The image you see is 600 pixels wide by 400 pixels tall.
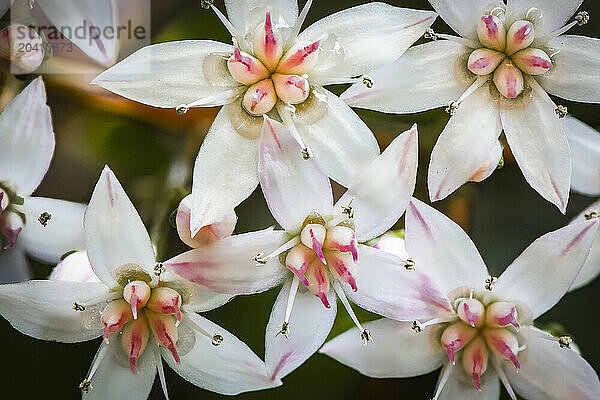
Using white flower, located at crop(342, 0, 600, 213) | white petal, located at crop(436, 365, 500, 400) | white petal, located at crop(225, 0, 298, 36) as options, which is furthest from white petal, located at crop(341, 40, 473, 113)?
white petal, located at crop(436, 365, 500, 400)

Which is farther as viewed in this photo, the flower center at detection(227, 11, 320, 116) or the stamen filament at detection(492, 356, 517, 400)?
the stamen filament at detection(492, 356, 517, 400)

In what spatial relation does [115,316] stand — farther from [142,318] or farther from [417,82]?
[417,82]

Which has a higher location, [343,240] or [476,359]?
[343,240]

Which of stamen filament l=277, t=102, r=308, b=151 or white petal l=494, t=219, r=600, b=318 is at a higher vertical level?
stamen filament l=277, t=102, r=308, b=151

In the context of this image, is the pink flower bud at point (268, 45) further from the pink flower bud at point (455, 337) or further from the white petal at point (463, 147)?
the pink flower bud at point (455, 337)

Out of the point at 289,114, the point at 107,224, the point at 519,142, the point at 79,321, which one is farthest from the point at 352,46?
the point at 79,321

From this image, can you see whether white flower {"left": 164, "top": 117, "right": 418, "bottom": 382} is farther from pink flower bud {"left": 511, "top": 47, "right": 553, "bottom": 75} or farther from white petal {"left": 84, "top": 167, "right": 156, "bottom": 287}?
pink flower bud {"left": 511, "top": 47, "right": 553, "bottom": 75}

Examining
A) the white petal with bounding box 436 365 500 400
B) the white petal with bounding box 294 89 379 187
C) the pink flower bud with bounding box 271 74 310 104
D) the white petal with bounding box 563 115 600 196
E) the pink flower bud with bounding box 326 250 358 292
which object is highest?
the pink flower bud with bounding box 271 74 310 104

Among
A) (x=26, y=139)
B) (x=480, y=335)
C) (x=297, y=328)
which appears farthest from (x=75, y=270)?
(x=480, y=335)
